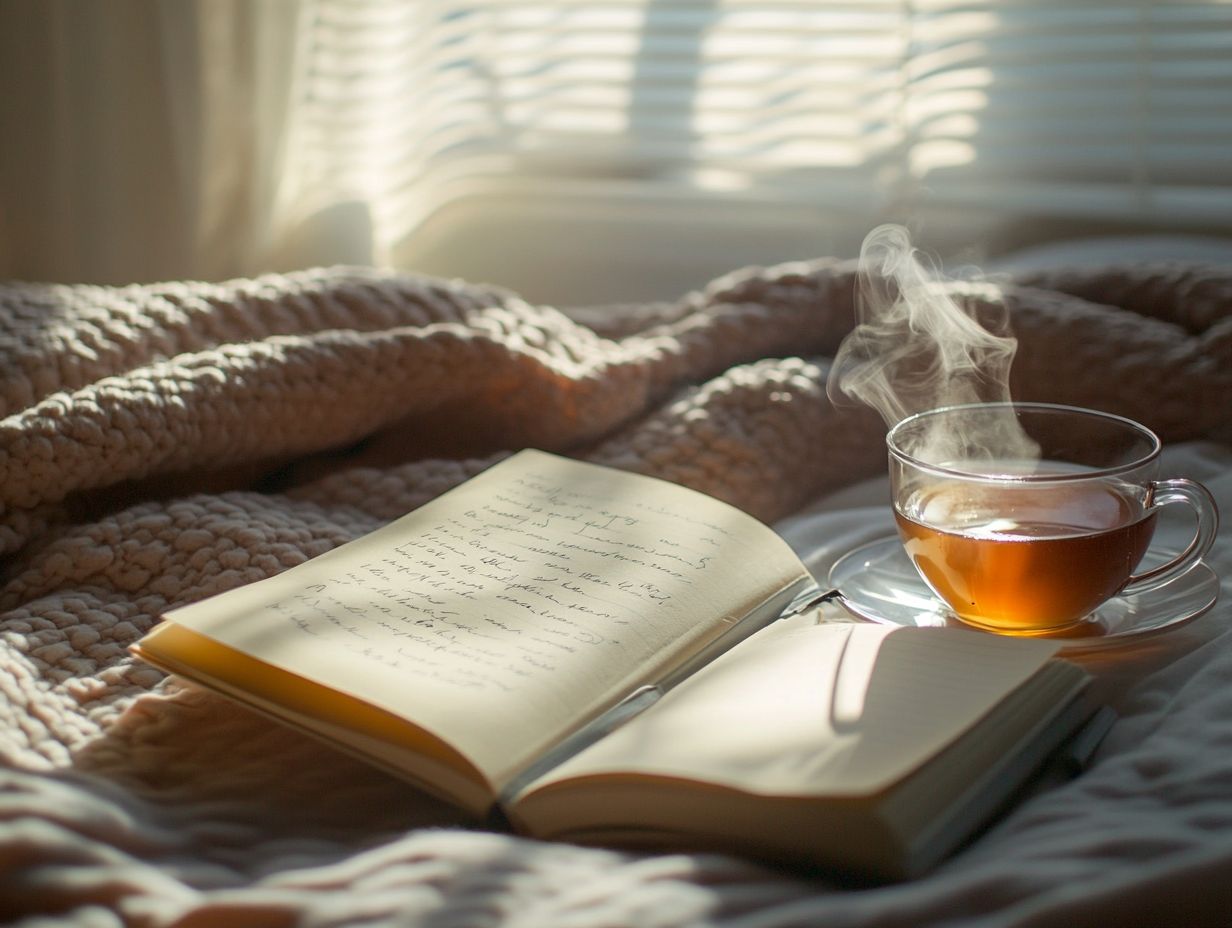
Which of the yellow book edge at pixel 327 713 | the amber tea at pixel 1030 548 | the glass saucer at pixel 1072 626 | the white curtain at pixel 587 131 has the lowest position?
the glass saucer at pixel 1072 626

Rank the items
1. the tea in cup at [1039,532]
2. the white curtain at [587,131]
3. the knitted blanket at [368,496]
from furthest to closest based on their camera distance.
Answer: the white curtain at [587,131], the tea in cup at [1039,532], the knitted blanket at [368,496]

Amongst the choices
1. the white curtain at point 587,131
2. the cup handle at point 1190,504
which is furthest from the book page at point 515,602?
the white curtain at point 587,131

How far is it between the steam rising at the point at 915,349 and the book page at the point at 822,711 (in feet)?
1.00

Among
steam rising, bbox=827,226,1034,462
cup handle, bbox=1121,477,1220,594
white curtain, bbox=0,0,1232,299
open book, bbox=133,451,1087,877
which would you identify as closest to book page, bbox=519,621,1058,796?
open book, bbox=133,451,1087,877

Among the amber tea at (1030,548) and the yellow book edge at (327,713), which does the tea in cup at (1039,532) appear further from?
the yellow book edge at (327,713)

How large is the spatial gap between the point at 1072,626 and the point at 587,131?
116cm

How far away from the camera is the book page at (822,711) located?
445 mm

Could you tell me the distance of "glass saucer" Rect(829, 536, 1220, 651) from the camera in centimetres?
60

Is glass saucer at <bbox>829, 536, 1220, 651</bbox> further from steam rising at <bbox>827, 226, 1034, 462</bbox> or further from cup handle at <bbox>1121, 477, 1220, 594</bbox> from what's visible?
steam rising at <bbox>827, 226, 1034, 462</bbox>

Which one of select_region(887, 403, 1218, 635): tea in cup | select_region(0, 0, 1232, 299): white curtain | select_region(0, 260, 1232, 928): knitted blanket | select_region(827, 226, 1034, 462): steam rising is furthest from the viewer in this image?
select_region(0, 0, 1232, 299): white curtain

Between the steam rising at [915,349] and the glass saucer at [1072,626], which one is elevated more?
the steam rising at [915,349]

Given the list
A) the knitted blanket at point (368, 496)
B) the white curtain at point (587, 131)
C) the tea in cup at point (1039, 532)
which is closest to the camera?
the knitted blanket at point (368, 496)

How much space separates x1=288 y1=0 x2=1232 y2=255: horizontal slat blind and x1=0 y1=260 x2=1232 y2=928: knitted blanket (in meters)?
0.58

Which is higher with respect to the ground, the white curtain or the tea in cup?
the white curtain
